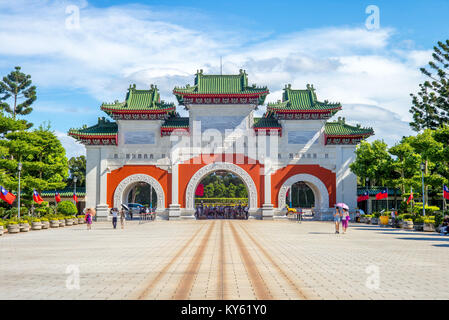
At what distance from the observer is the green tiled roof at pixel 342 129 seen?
35.9 m

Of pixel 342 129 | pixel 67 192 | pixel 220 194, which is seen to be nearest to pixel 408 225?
pixel 342 129

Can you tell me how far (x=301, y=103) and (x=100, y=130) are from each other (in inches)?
675

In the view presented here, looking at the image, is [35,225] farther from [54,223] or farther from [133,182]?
[133,182]

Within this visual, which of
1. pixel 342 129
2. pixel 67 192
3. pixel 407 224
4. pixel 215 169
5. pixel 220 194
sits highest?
pixel 342 129

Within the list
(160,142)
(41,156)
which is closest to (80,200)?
(41,156)

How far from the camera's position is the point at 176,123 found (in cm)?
3700

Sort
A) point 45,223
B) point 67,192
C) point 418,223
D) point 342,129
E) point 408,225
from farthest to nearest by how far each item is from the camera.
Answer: point 67,192, point 342,129, point 45,223, point 408,225, point 418,223

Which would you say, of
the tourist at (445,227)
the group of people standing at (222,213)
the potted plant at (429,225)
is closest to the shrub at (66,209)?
the group of people standing at (222,213)

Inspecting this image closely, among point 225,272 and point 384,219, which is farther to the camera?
point 384,219

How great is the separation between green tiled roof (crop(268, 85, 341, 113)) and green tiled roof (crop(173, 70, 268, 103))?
175cm

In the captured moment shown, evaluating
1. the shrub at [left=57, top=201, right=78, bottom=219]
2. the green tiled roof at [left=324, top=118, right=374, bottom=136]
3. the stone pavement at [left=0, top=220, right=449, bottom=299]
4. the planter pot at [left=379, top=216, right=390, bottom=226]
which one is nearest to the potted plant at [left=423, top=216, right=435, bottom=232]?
the planter pot at [left=379, top=216, right=390, bottom=226]

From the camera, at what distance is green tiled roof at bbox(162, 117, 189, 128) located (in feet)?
119

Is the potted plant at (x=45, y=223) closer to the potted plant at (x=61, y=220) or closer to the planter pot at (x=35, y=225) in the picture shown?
the planter pot at (x=35, y=225)

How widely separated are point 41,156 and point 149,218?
995cm
